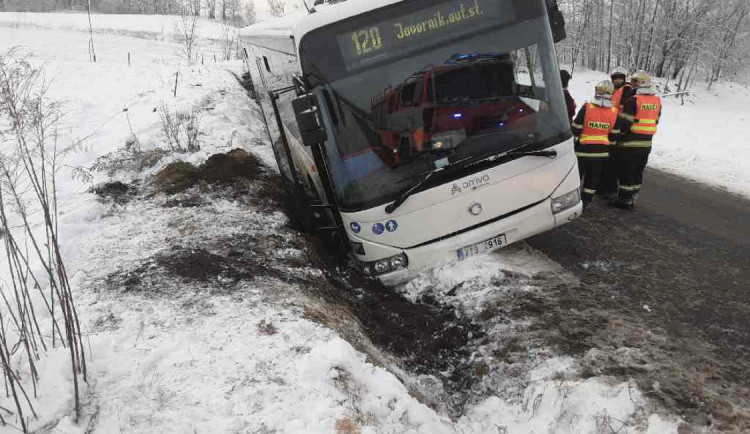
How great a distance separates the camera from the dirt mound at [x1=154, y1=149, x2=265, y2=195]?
677cm

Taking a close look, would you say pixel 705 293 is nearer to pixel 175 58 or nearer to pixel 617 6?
pixel 175 58

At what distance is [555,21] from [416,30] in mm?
1651

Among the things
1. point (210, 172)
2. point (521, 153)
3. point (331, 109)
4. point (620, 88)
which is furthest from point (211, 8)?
point (521, 153)

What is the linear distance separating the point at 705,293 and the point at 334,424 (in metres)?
4.05

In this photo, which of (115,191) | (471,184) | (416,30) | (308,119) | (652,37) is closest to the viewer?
(308,119)

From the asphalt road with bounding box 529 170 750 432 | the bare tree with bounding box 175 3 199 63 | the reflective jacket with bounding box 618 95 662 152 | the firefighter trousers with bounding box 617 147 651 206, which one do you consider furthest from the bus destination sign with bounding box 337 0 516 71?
the bare tree with bounding box 175 3 199 63

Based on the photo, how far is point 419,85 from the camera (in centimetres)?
471

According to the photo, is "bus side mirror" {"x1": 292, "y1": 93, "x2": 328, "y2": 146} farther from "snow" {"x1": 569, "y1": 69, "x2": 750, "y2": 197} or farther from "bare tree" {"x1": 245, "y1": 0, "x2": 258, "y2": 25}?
"bare tree" {"x1": 245, "y1": 0, "x2": 258, "y2": 25}

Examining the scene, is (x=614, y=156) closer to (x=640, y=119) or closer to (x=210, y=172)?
(x=640, y=119)

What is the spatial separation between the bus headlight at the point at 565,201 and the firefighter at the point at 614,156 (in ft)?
8.52

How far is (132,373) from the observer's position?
128 inches

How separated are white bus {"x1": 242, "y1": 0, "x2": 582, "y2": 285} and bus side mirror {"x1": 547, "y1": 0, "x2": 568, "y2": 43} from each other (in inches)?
1.2

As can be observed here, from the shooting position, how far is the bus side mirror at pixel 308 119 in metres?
4.43

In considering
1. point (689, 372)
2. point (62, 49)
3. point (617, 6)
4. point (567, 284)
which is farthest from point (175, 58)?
point (617, 6)
